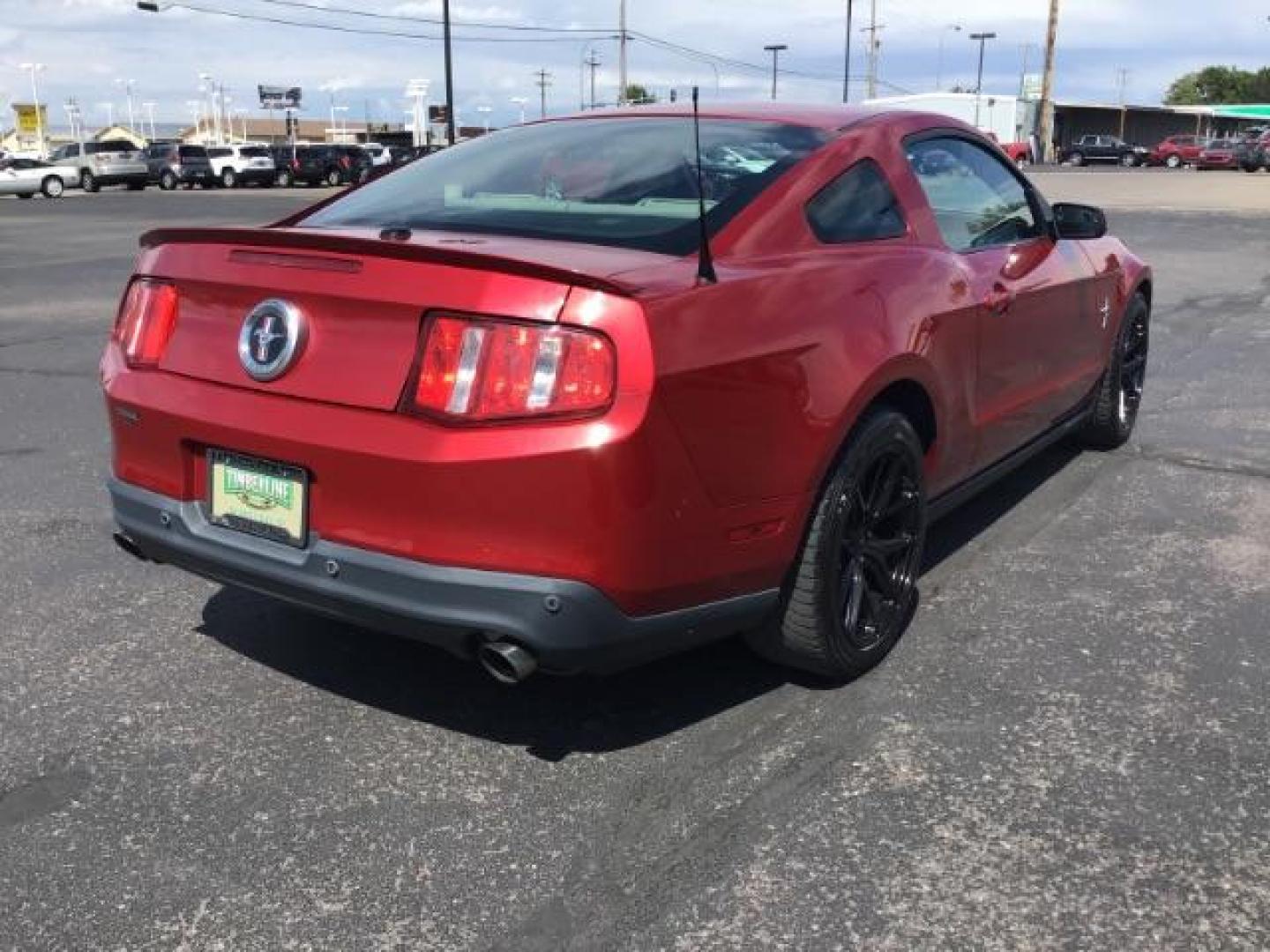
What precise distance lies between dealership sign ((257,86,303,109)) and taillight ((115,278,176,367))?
265 feet

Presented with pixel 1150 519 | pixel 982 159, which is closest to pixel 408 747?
pixel 982 159

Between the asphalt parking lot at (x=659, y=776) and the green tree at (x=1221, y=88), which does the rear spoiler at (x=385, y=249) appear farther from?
the green tree at (x=1221, y=88)

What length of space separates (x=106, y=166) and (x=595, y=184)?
47030 millimetres

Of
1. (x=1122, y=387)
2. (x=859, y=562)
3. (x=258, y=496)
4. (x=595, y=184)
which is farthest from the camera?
(x=1122, y=387)

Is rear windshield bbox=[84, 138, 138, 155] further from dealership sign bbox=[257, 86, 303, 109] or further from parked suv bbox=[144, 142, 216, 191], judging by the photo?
dealership sign bbox=[257, 86, 303, 109]

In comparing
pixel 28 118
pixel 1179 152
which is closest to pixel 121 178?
pixel 28 118

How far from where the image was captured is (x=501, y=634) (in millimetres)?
2543

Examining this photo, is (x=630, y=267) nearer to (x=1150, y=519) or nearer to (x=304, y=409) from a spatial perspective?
(x=304, y=409)

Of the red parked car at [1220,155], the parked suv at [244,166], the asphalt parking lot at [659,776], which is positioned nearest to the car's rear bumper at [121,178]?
the parked suv at [244,166]

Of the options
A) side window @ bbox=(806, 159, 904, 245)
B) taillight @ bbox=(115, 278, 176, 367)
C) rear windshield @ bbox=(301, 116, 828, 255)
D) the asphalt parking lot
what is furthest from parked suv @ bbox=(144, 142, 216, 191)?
side window @ bbox=(806, 159, 904, 245)

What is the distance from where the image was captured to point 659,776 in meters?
2.83

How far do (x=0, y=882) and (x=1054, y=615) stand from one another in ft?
9.74

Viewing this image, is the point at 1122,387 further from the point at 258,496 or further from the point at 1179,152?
the point at 1179,152

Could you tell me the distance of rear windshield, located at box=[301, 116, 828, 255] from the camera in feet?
9.94
